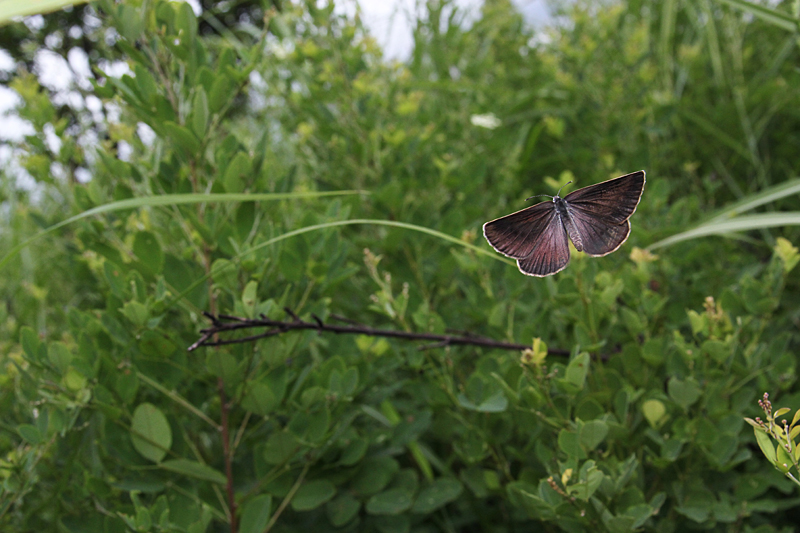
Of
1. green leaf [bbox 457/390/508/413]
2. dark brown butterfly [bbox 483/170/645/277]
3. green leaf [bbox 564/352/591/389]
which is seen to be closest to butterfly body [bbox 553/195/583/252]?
dark brown butterfly [bbox 483/170/645/277]

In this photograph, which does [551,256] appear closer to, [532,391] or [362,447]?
[532,391]

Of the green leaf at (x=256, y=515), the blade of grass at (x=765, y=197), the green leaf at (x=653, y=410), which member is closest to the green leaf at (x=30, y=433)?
the green leaf at (x=256, y=515)

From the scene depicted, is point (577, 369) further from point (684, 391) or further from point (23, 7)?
point (23, 7)

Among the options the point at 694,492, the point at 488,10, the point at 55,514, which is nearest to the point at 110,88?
the point at 55,514

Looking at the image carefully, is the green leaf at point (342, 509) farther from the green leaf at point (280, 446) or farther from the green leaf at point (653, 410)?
the green leaf at point (653, 410)

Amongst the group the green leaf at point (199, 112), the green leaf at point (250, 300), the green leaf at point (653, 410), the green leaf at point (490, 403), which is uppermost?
the green leaf at point (199, 112)

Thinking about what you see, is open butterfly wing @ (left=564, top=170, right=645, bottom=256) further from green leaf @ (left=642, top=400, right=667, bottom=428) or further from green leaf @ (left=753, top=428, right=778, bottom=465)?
green leaf @ (left=642, top=400, right=667, bottom=428)
